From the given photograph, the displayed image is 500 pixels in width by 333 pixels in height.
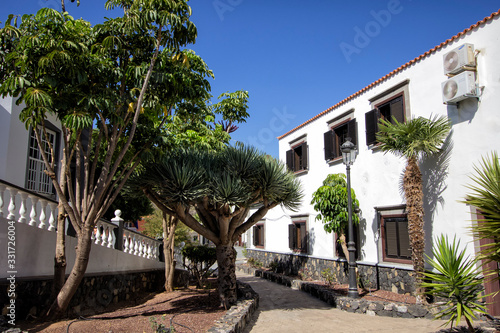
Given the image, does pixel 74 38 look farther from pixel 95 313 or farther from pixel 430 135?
pixel 430 135

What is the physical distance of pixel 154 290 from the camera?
1250 centimetres

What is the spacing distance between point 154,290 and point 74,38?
878 cm

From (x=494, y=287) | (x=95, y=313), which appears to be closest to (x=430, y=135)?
(x=494, y=287)

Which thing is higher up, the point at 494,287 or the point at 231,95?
the point at 231,95

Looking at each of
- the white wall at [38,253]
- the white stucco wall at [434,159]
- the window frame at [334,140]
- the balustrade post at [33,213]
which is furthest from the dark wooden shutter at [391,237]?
the balustrade post at [33,213]

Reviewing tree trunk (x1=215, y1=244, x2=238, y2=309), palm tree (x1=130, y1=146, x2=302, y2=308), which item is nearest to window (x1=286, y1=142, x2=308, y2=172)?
palm tree (x1=130, y1=146, x2=302, y2=308)

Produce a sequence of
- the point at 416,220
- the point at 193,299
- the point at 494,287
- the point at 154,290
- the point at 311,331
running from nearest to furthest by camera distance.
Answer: the point at 311,331 < the point at 494,287 < the point at 416,220 < the point at 193,299 < the point at 154,290

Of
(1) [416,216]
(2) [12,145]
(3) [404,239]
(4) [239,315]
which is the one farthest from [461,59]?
(2) [12,145]

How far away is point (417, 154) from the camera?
9844 millimetres

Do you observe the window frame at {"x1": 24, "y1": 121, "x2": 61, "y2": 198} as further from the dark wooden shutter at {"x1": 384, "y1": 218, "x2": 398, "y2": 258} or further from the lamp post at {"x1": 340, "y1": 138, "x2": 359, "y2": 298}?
the dark wooden shutter at {"x1": 384, "y1": 218, "x2": 398, "y2": 258}

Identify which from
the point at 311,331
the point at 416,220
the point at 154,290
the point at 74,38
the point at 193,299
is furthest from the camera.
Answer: the point at 154,290

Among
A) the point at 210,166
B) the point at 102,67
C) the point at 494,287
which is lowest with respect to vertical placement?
the point at 494,287

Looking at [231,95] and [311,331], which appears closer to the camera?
[311,331]

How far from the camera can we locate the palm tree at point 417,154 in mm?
9307
